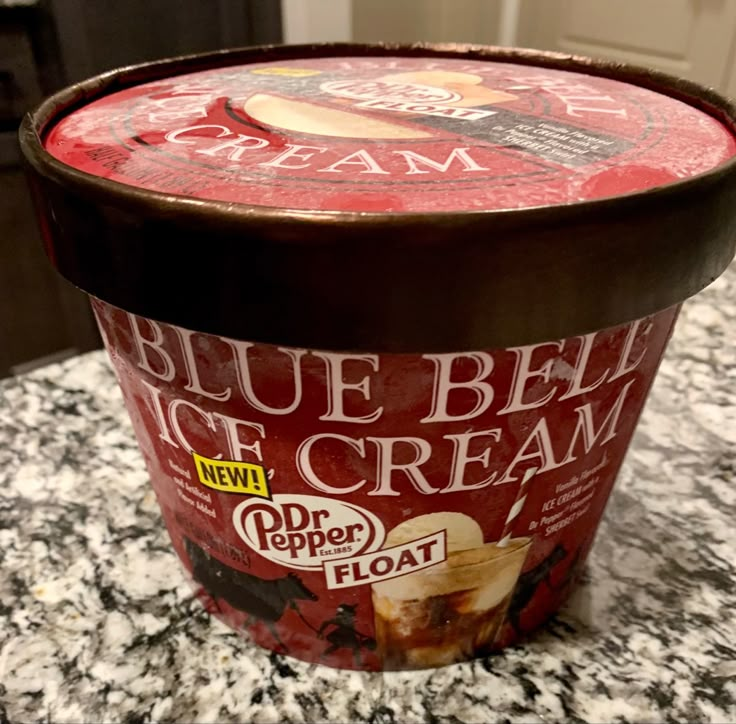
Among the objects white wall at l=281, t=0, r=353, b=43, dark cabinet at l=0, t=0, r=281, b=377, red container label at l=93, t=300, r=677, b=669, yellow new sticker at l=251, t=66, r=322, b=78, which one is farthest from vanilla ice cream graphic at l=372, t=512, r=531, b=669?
white wall at l=281, t=0, r=353, b=43

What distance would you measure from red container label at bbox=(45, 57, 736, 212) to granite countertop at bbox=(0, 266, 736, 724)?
0.90 ft

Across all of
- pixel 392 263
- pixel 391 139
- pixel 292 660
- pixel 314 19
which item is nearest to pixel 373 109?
pixel 391 139

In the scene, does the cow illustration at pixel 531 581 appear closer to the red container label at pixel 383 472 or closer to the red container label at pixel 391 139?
the red container label at pixel 383 472

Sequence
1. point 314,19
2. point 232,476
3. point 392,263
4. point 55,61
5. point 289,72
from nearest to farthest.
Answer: point 392,263
point 232,476
point 289,72
point 55,61
point 314,19

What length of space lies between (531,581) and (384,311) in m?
0.22

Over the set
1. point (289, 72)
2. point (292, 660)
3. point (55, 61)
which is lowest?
point (292, 660)

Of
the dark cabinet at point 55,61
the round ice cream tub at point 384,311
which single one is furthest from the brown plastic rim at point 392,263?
the dark cabinet at point 55,61

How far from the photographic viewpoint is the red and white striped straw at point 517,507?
0.34 meters

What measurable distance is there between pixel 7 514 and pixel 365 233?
42 centimetres

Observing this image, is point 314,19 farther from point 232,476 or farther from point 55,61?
point 232,476

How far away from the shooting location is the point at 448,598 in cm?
38

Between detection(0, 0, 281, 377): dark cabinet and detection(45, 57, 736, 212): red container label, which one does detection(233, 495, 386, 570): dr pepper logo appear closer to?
detection(45, 57, 736, 212): red container label

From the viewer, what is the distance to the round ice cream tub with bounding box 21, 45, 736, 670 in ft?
0.84

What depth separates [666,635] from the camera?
0.44 m
